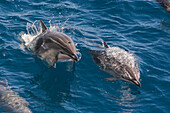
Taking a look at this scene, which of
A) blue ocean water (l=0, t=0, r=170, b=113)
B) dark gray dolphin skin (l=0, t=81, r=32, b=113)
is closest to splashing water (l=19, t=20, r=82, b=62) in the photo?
blue ocean water (l=0, t=0, r=170, b=113)

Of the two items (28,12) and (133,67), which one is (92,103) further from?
(28,12)

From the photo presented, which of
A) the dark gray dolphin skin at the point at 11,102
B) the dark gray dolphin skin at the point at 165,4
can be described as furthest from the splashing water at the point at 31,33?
the dark gray dolphin skin at the point at 165,4

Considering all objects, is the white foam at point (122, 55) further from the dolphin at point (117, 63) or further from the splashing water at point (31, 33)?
the splashing water at point (31, 33)

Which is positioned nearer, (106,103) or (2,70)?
(106,103)

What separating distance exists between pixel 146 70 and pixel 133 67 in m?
0.99

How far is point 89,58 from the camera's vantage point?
45.4 ft

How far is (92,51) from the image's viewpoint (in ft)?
46.2

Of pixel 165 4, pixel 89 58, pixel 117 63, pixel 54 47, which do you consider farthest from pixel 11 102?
pixel 165 4

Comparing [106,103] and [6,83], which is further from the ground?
[6,83]

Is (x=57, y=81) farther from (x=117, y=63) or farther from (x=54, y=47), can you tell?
(x=117, y=63)

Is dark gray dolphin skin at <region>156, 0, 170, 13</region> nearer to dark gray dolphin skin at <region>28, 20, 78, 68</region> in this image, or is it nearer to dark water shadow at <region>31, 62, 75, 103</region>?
dark water shadow at <region>31, 62, 75, 103</region>

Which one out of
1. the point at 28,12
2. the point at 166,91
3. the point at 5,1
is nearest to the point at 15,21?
the point at 28,12

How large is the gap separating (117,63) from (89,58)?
1780mm

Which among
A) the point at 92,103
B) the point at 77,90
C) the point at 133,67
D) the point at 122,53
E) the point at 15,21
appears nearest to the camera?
the point at 92,103
